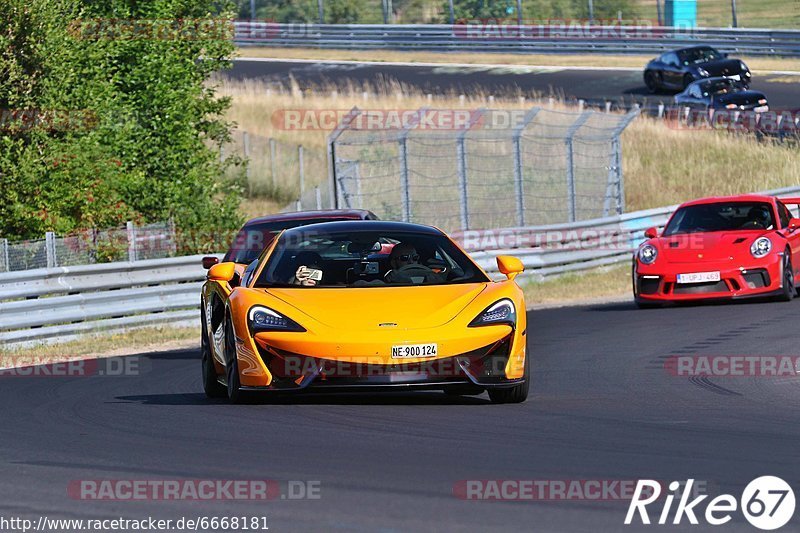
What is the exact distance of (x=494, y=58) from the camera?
55.6m

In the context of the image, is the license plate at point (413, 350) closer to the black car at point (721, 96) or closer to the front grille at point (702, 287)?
the front grille at point (702, 287)

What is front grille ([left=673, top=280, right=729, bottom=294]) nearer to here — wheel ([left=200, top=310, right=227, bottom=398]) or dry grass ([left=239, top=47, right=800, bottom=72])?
wheel ([left=200, top=310, right=227, bottom=398])

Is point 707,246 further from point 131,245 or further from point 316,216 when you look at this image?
point 131,245

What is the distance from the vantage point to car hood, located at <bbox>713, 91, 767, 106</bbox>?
131 ft

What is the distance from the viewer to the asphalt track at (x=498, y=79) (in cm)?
4538

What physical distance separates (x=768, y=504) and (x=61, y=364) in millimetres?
10044

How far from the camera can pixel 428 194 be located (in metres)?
34.8

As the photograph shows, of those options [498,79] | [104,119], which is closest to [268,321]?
[104,119]

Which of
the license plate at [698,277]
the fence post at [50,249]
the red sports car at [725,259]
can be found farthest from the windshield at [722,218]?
the fence post at [50,249]

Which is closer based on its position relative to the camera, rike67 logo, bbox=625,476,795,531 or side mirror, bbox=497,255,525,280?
rike67 logo, bbox=625,476,795,531

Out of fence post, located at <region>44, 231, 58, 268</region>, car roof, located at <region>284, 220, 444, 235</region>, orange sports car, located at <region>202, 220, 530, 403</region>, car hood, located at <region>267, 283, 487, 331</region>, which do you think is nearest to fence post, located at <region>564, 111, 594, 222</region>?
fence post, located at <region>44, 231, 58, 268</region>

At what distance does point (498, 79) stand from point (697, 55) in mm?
7520

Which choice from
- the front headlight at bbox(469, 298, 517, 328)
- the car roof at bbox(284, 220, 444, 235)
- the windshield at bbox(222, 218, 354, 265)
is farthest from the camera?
the windshield at bbox(222, 218, 354, 265)

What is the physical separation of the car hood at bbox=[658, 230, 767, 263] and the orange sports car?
8.03 meters
